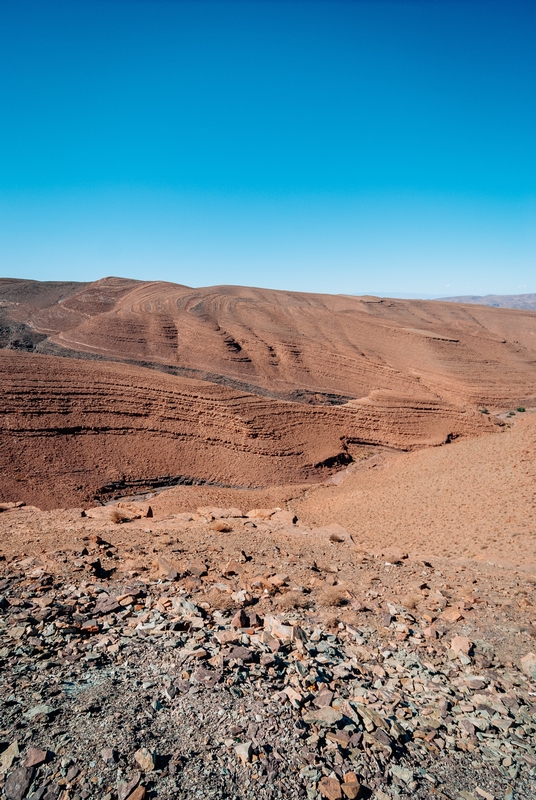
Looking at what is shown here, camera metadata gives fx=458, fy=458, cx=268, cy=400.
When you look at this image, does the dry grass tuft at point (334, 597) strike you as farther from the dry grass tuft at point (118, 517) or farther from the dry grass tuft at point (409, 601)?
the dry grass tuft at point (118, 517)

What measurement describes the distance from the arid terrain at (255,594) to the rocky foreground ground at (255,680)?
0.02 metres

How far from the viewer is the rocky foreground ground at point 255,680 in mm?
3719

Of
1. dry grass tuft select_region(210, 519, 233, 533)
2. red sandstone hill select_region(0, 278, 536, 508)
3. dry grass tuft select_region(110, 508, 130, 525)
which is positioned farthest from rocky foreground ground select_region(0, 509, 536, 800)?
red sandstone hill select_region(0, 278, 536, 508)

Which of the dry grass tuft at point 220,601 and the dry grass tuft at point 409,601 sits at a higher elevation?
the dry grass tuft at point 220,601

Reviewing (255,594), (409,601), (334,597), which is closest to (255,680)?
(255,594)

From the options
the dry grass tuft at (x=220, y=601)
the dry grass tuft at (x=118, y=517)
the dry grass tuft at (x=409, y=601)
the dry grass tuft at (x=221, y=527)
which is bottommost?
the dry grass tuft at (x=118, y=517)

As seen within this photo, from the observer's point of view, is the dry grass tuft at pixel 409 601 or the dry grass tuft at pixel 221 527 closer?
the dry grass tuft at pixel 409 601

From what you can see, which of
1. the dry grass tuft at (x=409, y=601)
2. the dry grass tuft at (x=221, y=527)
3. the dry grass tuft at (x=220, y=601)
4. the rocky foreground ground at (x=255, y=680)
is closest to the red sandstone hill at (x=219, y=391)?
the dry grass tuft at (x=221, y=527)

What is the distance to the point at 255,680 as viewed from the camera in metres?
4.95

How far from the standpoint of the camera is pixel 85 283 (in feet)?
255

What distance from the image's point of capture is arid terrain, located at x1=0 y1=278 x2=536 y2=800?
392 centimetres

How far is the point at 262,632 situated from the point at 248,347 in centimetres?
3143

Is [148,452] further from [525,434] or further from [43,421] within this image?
[525,434]

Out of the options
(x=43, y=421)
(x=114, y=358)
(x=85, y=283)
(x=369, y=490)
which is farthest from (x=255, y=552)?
(x=85, y=283)
